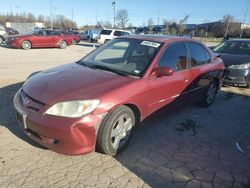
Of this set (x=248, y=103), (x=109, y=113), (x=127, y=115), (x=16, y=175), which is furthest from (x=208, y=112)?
(x=16, y=175)

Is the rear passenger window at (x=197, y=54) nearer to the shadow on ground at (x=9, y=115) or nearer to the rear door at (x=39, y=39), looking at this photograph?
the shadow on ground at (x=9, y=115)

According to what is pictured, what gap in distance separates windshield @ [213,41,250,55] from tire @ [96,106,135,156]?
6694 mm

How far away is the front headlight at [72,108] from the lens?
3121mm

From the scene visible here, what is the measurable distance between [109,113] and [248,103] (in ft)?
16.0

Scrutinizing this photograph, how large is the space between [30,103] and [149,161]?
70.7 inches

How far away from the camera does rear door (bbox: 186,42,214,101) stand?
505cm

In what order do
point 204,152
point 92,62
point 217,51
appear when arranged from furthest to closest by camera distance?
point 217,51 < point 92,62 < point 204,152

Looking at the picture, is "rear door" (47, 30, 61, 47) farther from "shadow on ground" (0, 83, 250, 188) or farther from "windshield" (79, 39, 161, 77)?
"windshield" (79, 39, 161, 77)

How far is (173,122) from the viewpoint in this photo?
5.01 m

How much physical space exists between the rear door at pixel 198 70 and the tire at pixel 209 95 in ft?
0.78

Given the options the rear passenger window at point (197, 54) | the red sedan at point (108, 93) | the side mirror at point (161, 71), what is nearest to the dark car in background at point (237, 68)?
the rear passenger window at point (197, 54)

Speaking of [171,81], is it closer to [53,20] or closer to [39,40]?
[39,40]

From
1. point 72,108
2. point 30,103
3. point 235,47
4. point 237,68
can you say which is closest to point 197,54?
point 72,108

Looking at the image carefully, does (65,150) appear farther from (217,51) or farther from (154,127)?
(217,51)
